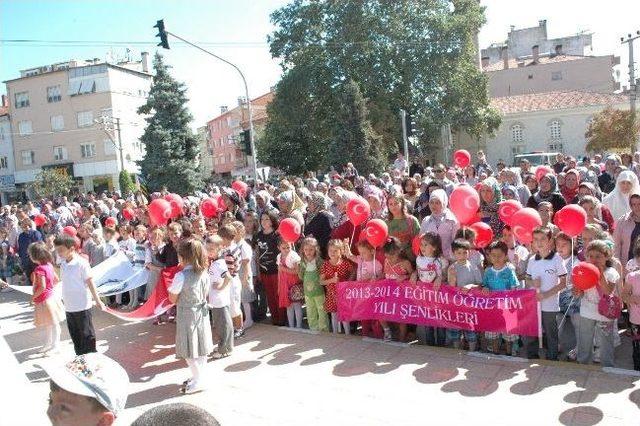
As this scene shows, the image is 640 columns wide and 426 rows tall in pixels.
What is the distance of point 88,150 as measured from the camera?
55562mm

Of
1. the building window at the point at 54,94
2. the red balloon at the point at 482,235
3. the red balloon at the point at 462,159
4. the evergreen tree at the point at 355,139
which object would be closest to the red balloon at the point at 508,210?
the red balloon at the point at 482,235

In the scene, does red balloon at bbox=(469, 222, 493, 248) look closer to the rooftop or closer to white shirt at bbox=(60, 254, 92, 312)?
white shirt at bbox=(60, 254, 92, 312)

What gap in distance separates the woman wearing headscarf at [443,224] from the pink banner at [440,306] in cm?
91

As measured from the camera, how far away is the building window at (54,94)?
184ft

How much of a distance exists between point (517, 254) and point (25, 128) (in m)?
61.4

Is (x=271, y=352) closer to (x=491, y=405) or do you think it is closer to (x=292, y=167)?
(x=491, y=405)

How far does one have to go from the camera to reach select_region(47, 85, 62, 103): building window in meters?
56.2

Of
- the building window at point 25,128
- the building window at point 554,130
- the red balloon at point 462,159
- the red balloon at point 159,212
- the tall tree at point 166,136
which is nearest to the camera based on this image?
the red balloon at point 159,212

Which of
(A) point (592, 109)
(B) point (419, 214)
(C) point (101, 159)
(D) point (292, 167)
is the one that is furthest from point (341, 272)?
(C) point (101, 159)

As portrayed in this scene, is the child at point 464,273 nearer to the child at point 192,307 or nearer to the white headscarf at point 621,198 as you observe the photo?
the white headscarf at point 621,198

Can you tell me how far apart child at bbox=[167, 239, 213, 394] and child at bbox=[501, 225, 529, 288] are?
3.70 m

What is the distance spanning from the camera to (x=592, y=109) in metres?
47.8

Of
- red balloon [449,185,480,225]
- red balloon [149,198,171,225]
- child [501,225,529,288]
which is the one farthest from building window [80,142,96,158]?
child [501,225,529,288]

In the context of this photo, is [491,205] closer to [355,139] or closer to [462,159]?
[462,159]
